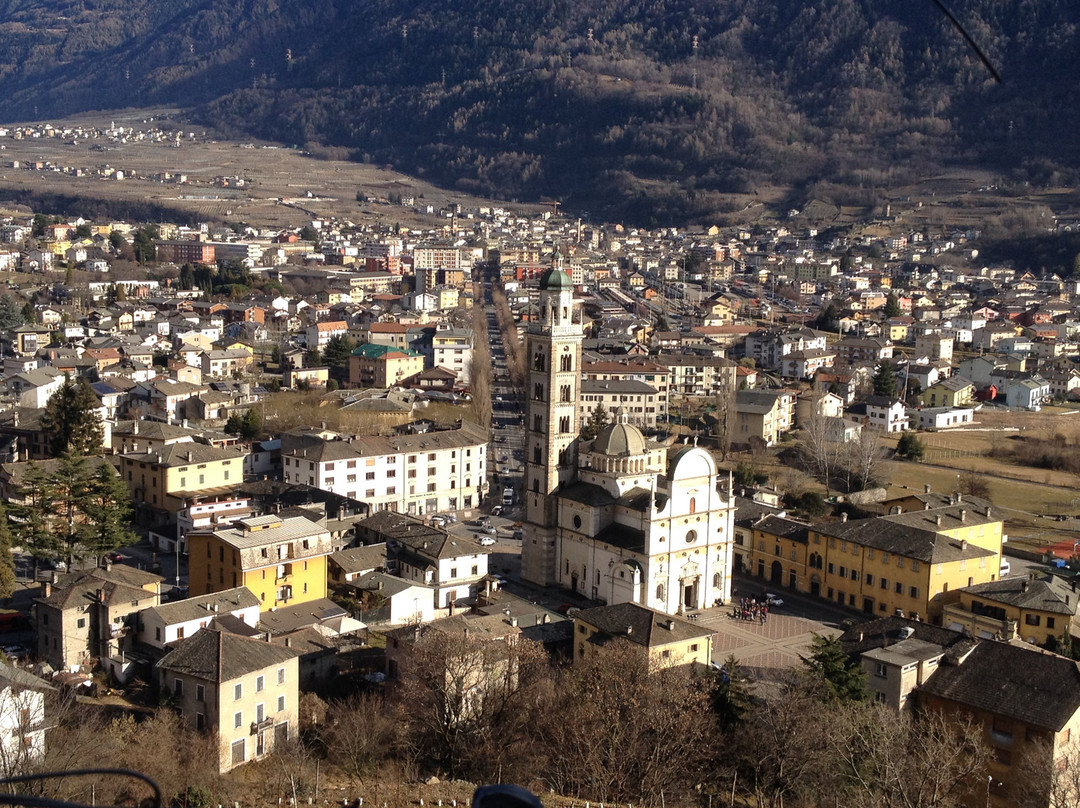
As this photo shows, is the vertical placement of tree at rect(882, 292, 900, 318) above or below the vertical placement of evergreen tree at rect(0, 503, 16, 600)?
above

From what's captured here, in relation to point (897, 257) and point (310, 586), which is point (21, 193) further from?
point (310, 586)

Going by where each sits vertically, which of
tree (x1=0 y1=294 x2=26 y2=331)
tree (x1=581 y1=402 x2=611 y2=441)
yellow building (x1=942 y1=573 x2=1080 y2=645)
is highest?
tree (x1=0 y1=294 x2=26 y2=331)

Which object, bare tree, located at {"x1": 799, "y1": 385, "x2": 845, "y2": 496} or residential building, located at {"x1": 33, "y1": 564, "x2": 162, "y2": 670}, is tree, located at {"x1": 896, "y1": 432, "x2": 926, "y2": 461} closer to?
bare tree, located at {"x1": 799, "y1": 385, "x2": 845, "y2": 496}

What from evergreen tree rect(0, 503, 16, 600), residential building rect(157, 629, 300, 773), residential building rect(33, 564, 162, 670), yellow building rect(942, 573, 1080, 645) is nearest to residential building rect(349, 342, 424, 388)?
evergreen tree rect(0, 503, 16, 600)

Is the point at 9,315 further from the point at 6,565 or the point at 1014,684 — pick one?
the point at 1014,684

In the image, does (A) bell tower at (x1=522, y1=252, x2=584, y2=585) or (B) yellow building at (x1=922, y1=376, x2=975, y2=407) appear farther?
(B) yellow building at (x1=922, y1=376, x2=975, y2=407)

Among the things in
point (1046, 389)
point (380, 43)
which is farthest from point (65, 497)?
point (380, 43)

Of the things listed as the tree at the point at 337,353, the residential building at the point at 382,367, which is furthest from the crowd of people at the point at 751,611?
the tree at the point at 337,353

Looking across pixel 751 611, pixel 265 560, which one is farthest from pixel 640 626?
pixel 265 560
